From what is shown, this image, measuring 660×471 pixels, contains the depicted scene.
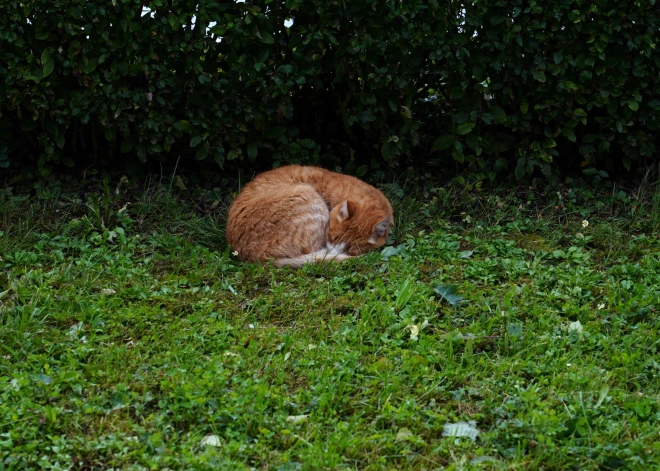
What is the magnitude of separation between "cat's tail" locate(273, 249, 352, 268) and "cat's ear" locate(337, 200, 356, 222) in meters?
0.33

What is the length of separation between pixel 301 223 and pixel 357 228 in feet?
1.45

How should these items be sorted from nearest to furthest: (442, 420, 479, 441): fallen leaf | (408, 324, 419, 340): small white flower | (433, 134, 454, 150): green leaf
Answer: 1. (442, 420, 479, 441): fallen leaf
2. (408, 324, 419, 340): small white flower
3. (433, 134, 454, 150): green leaf

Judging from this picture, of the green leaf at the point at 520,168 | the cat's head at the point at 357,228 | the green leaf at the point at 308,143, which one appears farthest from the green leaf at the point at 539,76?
the green leaf at the point at 308,143

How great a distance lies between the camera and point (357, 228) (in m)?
5.63

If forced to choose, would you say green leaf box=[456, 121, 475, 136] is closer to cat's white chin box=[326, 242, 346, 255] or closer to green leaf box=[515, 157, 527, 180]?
green leaf box=[515, 157, 527, 180]

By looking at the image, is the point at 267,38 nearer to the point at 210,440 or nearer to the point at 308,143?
the point at 308,143

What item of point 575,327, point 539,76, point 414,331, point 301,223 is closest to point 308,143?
point 301,223

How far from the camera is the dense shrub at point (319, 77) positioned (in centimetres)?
595

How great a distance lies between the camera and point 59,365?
388 centimetres

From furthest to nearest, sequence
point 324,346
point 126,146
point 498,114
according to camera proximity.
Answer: point 498,114
point 126,146
point 324,346

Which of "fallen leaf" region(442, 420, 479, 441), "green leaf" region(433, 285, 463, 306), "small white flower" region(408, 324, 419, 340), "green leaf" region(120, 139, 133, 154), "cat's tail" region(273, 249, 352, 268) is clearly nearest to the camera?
"fallen leaf" region(442, 420, 479, 441)

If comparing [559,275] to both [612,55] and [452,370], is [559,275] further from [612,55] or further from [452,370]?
[612,55]

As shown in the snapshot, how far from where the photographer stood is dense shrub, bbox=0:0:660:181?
19.5 feet

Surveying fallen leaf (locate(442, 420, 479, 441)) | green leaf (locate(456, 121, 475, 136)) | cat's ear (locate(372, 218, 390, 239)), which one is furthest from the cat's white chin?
fallen leaf (locate(442, 420, 479, 441))
